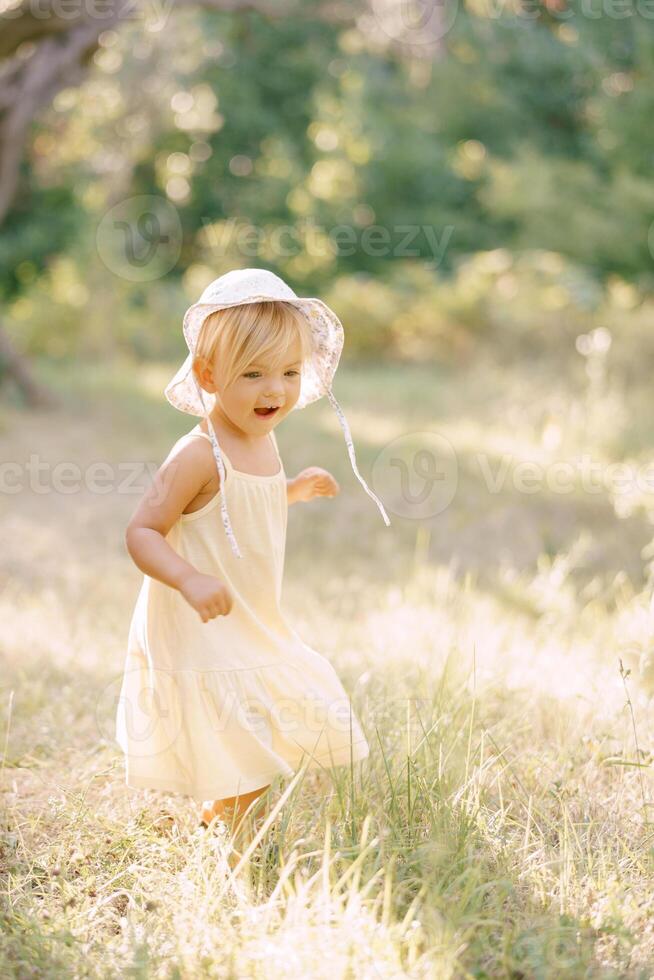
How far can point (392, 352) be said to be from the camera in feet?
39.8

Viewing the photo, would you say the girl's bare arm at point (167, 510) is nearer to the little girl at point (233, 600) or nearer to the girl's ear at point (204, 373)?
the little girl at point (233, 600)

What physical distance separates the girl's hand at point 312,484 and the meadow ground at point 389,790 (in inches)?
22.4

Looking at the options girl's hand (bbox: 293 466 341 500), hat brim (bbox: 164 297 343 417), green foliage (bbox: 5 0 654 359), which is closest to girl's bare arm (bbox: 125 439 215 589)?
hat brim (bbox: 164 297 343 417)

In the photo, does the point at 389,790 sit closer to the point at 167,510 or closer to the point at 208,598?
the point at 208,598

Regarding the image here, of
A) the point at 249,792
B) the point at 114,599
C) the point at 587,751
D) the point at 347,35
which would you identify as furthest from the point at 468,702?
the point at 347,35

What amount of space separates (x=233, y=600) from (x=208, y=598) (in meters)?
0.24

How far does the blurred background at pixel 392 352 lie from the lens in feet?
9.13

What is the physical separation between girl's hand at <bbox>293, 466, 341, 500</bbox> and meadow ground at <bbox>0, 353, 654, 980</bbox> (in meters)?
0.57

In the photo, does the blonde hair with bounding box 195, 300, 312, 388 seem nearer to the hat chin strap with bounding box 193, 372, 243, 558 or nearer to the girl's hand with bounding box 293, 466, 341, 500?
the hat chin strap with bounding box 193, 372, 243, 558

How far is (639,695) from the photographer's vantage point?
9.49ft

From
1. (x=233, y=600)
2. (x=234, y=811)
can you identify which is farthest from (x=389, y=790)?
(x=233, y=600)

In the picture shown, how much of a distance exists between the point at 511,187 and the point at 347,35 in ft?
17.3

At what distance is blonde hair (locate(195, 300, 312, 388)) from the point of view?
84.7 inches

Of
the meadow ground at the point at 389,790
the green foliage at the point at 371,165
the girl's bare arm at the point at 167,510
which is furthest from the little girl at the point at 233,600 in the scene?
the green foliage at the point at 371,165
